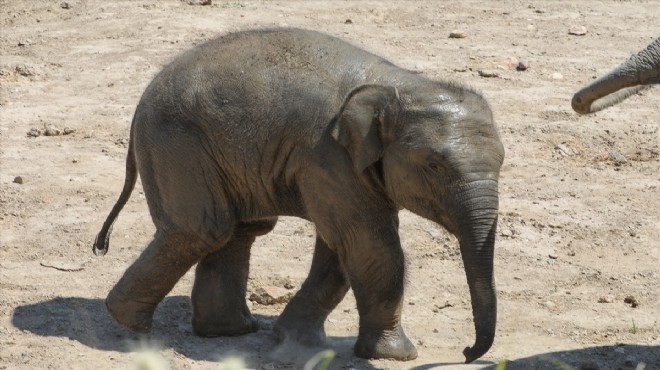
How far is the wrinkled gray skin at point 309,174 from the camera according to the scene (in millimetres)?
6070

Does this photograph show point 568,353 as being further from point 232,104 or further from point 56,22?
point 56,22

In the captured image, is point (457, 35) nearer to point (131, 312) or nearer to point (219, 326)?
point (219, 326)

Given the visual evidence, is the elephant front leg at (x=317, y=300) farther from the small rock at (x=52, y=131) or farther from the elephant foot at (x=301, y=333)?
the small rock at (x=52, y=131)

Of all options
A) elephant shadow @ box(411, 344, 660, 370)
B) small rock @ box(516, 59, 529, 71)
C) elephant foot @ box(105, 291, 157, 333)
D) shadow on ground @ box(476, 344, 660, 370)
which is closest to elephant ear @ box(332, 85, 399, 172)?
elephant shadow @ box(411, 344, 660, 370)

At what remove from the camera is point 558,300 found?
773 centimetres

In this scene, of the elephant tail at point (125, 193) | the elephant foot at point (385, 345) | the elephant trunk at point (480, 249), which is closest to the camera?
the elephant trunk at point (480, 249)

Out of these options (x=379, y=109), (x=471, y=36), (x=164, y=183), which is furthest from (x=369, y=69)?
(x=471, y=36)

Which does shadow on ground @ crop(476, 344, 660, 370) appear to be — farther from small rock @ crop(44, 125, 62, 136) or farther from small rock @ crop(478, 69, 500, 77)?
small rock @ crop(478, 69, 500, 77)

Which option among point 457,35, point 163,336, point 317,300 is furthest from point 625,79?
point 457,35

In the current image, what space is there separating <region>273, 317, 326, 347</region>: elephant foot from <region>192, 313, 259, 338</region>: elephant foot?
0.24 meters

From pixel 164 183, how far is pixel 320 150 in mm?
855

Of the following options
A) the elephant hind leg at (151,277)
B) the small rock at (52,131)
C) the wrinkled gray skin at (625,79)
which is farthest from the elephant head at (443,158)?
the small rock at (52,131)

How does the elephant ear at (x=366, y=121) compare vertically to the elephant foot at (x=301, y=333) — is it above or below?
above

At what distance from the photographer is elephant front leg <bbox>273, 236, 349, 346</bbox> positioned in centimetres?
688
